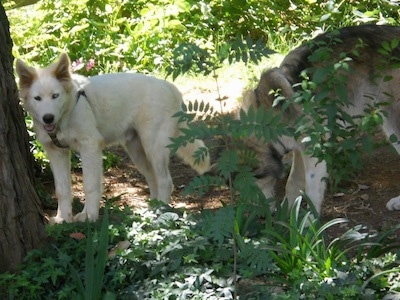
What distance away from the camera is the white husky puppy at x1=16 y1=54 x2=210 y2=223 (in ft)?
17.4

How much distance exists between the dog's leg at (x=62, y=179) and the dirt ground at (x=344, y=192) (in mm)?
702

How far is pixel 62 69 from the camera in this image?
5398 mm

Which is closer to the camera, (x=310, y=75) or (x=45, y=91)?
(x=45, y=91)

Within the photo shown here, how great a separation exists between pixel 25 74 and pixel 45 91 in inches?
7.2

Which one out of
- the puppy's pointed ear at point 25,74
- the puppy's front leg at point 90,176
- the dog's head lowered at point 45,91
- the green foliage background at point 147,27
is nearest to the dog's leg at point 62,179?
the puppy's front leg at point 90,176

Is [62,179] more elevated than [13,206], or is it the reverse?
[13,206]

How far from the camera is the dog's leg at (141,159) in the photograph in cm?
625

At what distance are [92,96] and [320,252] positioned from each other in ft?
7.44

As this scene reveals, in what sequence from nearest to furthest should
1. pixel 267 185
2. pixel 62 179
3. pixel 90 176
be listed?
1. pixel 90 176
2. pixel 62 179
3. pixel 267 185

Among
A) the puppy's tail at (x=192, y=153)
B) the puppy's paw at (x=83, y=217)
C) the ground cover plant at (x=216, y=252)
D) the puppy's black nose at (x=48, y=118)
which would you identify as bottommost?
the puppy's paw at (x=83, y=217)

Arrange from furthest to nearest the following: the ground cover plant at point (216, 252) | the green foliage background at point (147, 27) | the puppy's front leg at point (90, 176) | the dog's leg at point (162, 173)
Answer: the green foliage background at point (147, 27) → the dog's leg at point (162, 173) → the puppy's front leg at point (90, 176) → the ground cover plant at point (216, 252)

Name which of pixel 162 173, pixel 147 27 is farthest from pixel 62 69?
pixel 147 27

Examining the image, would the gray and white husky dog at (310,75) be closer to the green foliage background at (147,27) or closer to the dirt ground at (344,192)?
the dirt ground at (344,192)

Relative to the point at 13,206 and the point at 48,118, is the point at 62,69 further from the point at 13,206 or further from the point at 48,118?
the point at 13,206
